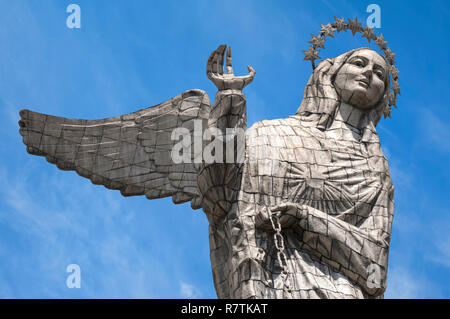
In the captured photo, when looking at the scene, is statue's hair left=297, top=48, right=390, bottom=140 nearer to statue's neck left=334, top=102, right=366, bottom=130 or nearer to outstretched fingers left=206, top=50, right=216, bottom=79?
statue's neck left=334, top=102, right=366, bottom=130

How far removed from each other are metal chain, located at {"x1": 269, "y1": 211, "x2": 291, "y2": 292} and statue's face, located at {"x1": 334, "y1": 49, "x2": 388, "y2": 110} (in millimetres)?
2528

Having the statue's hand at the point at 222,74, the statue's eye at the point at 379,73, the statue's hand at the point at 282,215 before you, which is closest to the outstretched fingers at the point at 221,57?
the statue's hand at the point at 222,74

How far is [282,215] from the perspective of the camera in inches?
582

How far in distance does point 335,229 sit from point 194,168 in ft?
8.33

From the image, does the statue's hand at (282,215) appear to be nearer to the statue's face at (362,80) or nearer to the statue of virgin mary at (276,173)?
the statue of virgin mary at (276,173)

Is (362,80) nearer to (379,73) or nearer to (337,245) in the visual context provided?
(379,73)

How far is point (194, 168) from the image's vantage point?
16422 mm

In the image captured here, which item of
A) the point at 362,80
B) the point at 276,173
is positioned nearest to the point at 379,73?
the point at 362,80

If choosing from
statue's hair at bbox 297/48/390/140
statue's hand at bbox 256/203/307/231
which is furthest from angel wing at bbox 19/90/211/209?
statue's hand at bbox 256/203/307/231

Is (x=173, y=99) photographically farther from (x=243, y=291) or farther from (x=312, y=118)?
(x=243, y=291)

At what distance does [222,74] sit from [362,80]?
2510 millimetres

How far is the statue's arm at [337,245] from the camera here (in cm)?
1478

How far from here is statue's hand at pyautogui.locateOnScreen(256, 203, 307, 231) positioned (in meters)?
14.7
